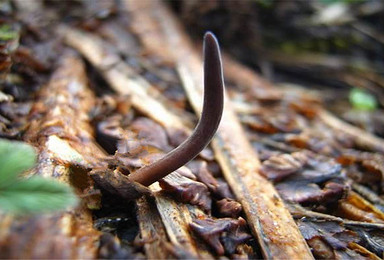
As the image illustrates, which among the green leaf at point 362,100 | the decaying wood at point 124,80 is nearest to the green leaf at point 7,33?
the decaying wood at point 124,80

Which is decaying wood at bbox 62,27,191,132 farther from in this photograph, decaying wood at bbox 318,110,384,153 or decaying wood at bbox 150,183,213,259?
decaying wood at bbox 318,110,384,153

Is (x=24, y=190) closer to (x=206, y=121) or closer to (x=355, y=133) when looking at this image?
(x=206, y=121)

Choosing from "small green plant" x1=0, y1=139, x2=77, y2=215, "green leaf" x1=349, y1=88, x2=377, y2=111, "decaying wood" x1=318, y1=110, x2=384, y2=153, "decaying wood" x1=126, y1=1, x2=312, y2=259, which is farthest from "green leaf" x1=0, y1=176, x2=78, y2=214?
"green leaf" x1=349, y1=88, x2=377, y2=111

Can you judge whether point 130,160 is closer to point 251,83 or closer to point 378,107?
point 251,83

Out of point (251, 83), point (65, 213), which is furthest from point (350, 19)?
point (65, 213)

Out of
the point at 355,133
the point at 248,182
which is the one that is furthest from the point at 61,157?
the point at 355,133

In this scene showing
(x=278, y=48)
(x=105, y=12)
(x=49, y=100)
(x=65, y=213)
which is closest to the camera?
(x=65, y=213)

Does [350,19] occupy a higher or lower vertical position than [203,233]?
higher

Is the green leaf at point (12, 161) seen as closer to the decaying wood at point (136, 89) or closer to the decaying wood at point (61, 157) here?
the decaying wood at point (61, 157)
